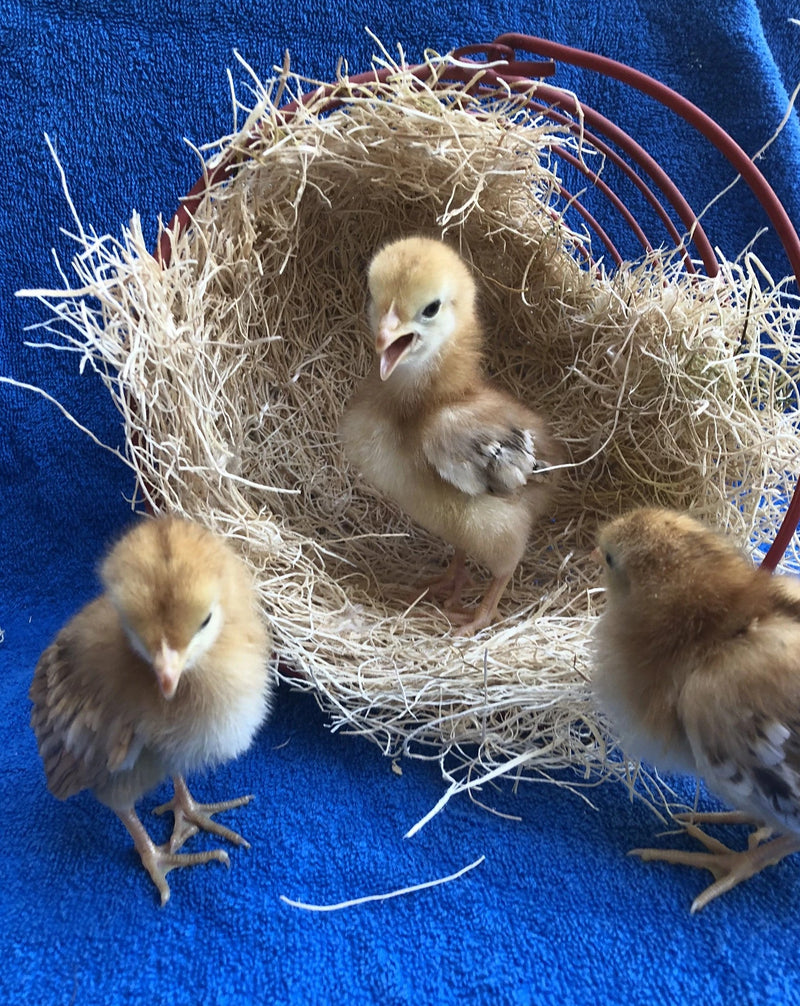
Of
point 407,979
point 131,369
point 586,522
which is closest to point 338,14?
point 131,369

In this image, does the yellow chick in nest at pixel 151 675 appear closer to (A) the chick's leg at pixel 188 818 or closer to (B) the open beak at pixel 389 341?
(A) the chick's leg at pixel 188 818

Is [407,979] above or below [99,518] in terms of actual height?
above

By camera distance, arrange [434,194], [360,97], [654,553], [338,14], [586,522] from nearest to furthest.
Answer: [654,553], [360,97], [434,194], [586,522], [338,14]

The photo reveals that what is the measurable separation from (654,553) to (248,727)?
0.59 m

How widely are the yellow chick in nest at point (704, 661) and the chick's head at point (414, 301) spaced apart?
433 mm

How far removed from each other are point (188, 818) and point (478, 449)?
753 mm

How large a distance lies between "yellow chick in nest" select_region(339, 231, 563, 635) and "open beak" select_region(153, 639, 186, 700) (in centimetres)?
54

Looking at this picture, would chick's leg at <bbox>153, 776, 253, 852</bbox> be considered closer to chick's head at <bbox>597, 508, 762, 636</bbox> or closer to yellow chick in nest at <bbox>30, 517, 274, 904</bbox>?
yellow chick in nest at <bbox>30, 517, 274, 904</bbox>

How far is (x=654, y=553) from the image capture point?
0.86 meters

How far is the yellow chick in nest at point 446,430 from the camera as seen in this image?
1.08 m

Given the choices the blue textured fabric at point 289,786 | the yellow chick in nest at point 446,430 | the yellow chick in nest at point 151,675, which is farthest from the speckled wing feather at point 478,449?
the blue textured fabric at point 289,786

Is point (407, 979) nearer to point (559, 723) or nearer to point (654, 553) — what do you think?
point (559, 723)

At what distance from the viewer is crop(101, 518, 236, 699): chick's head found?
0.77 meters

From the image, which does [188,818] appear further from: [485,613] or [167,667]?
[485,613]
